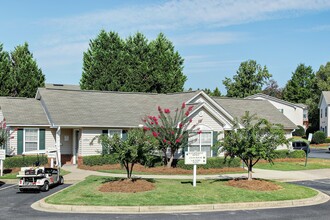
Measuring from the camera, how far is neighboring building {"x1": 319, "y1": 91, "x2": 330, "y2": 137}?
75.1 metres

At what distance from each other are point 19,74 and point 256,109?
2863 cm

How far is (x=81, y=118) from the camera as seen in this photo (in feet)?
108

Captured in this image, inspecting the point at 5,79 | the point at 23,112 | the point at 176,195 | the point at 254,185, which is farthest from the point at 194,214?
the point at 5,79

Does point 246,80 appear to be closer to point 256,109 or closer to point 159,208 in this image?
point 256,109

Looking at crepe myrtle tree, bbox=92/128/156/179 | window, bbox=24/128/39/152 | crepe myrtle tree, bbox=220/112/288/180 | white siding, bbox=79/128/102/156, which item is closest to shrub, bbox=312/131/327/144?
white siding, bbox=79/128/102/156

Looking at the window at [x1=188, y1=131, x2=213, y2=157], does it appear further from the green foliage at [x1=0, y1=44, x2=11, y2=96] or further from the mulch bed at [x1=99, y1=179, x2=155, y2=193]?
the green foliage at [x1=0, y1=44, x2=11, y2=96]

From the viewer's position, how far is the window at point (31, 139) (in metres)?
32.1

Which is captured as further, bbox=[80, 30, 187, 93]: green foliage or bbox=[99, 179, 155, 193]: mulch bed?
bbox=[80, 30, 187, 93]: green foliage

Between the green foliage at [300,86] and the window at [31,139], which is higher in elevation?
the green foliage at [300,86]

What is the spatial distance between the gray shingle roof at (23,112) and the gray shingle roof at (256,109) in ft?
57.3

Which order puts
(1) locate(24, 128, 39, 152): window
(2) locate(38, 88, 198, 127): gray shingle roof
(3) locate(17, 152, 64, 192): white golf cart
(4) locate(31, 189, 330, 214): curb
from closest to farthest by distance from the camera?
(4) locate(31, 189, 330, 214): curb, (3) locate(17, 152, 64, 192): white golf cart, (1) locate(24, 128, 39, 152): window, (2) locate(38, 88, 198, 127): gray shingle roof

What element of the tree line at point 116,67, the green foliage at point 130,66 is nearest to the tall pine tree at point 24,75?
the tree line at point 116,67

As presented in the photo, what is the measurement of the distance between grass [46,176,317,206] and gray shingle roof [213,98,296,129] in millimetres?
21292

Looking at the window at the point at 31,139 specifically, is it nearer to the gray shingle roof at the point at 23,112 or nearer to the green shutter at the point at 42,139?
the green shutter at the point at 42,139
